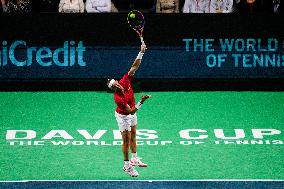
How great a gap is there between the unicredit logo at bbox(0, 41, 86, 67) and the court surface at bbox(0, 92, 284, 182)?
67 cm

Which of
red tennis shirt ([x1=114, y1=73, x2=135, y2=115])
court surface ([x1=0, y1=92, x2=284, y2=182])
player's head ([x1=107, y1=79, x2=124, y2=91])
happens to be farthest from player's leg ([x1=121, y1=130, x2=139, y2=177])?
court surface ([x1=0, y1=92, x2=284, y2=182])

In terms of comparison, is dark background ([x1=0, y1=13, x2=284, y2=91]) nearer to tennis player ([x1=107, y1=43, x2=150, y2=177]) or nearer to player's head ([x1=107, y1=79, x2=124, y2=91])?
tennis player ([x1=107, y1=43, x2=150, y2=177])

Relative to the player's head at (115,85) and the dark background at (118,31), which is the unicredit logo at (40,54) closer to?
the dark background at (118,31)

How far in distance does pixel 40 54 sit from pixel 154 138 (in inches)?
176

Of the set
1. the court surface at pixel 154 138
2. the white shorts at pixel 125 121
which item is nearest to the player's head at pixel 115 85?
the white shorts at pixel 125 121

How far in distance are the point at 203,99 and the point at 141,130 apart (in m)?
2.95

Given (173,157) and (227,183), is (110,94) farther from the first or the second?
(227,183)

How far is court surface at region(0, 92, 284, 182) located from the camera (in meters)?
13.7

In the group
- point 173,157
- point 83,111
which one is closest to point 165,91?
point 83,111

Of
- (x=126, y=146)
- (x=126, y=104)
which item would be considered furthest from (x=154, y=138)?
(x=126, y=104)

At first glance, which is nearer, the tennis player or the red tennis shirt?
the tennis player

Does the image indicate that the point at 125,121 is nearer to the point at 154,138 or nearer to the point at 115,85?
the point at 115,85

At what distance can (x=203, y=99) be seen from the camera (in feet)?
61.4

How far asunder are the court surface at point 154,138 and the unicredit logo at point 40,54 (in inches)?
26.4
